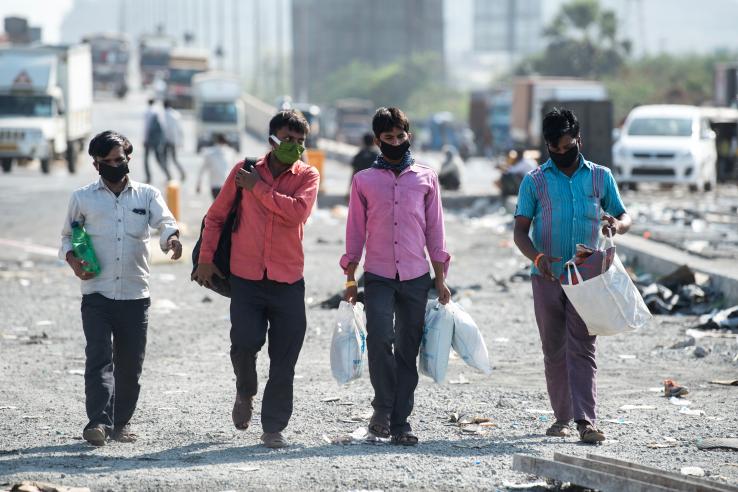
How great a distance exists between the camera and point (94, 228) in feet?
23.0

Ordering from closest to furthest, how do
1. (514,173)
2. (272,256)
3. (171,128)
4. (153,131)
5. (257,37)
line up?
(272,256), (514,173), (153,131), (171,128), (257,37)

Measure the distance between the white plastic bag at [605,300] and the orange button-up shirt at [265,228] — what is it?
133 cm

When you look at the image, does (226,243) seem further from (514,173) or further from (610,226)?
(514,173)

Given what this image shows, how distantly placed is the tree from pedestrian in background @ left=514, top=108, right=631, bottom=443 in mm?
85391

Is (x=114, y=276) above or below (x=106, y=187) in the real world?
below

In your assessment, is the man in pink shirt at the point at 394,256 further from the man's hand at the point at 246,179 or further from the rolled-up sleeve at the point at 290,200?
the man's hand at the point at 246,179

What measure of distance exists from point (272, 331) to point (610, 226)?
5.78 ft

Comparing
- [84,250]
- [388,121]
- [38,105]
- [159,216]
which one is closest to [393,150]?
[388,121]

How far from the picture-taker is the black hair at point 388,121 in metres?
6.87

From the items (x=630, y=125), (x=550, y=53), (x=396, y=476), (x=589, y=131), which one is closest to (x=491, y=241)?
(x=589, y=131)

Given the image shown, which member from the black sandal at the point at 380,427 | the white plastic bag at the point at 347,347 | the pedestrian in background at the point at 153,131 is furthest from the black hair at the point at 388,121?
the pedestrian in background at the point at 153,131

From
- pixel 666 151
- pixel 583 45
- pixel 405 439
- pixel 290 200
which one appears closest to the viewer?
pixel 290 200

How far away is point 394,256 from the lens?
272 inches

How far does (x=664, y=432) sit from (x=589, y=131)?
64.9 ft
